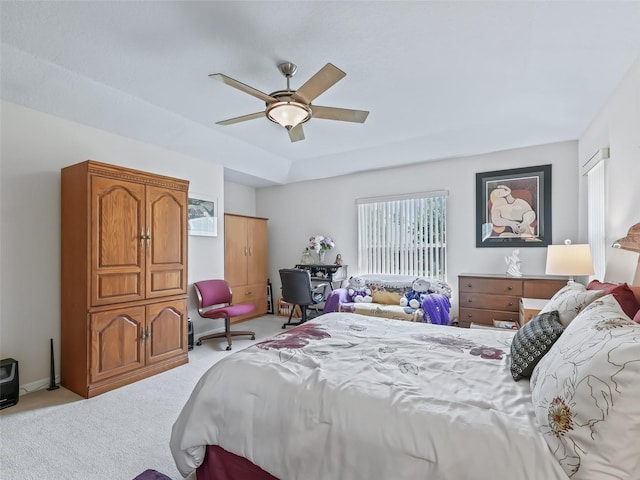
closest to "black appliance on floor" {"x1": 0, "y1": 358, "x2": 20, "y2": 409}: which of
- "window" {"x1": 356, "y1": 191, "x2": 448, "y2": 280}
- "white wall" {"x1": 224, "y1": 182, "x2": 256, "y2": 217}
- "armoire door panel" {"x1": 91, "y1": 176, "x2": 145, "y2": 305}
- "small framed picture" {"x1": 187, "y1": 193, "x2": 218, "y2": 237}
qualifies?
"armoire door panel" {"x1": 91, "y1": 176, "x2": 145, "y2": 305}

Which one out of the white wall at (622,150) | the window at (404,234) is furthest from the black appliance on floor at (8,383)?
the white wall at (622,150)

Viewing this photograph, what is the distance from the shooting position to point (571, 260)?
120 inches

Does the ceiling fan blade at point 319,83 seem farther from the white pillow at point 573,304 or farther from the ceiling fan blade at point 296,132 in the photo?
the white pillow at point 573,304

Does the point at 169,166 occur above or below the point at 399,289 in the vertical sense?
above

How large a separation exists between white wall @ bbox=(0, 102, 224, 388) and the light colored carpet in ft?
1.72

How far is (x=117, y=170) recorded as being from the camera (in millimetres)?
2910

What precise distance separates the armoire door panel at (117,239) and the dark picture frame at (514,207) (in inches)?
167

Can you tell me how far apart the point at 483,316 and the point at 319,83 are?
3.31 meters

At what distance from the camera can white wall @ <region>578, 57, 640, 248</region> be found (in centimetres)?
212

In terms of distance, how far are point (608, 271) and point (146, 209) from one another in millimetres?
4111

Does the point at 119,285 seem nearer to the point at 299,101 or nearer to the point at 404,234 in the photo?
the point at 299,101

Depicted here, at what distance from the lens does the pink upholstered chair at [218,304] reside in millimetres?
4031

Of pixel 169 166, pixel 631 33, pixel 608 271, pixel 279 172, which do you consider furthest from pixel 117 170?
pixel 608 271

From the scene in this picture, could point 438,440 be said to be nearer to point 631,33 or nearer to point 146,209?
point 631,33
